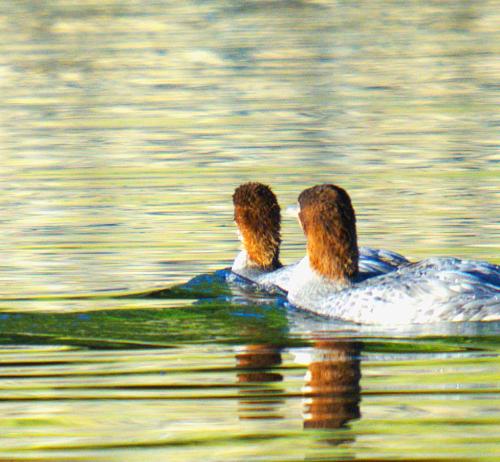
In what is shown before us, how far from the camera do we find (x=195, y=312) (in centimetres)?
1265

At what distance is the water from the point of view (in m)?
8.97

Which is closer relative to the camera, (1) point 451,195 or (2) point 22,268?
(2) point 22,268

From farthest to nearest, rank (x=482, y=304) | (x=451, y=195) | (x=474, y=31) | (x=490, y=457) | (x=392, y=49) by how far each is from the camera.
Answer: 1. (x=474, y=31)
2. (x=392, y=49)
3. (x=451, y=195)
4. (x=482, y=304)
5. (x=490, y=457)

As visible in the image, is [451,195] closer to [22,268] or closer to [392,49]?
[22,268]

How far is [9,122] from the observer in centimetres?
2595

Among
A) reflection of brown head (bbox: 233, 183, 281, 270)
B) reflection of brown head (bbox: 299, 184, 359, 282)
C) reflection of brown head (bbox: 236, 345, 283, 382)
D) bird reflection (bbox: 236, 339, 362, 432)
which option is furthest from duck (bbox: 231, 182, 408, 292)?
reflection of brown head (bbox: 236, 345, 283, 382)

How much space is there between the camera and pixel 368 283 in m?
12.7

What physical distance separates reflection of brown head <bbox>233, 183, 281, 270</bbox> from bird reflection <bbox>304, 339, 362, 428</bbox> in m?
3.36

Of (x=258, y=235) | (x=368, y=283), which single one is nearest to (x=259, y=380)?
(x=368, y=283)

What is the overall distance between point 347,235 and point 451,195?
4.96 m

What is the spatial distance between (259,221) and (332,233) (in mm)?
1944

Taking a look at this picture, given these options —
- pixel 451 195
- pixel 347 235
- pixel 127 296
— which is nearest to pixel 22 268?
pixel 127 296

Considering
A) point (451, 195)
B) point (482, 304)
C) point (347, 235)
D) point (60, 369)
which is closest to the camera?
point (60, 369)

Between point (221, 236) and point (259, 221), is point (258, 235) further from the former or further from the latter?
point (221, 236)
